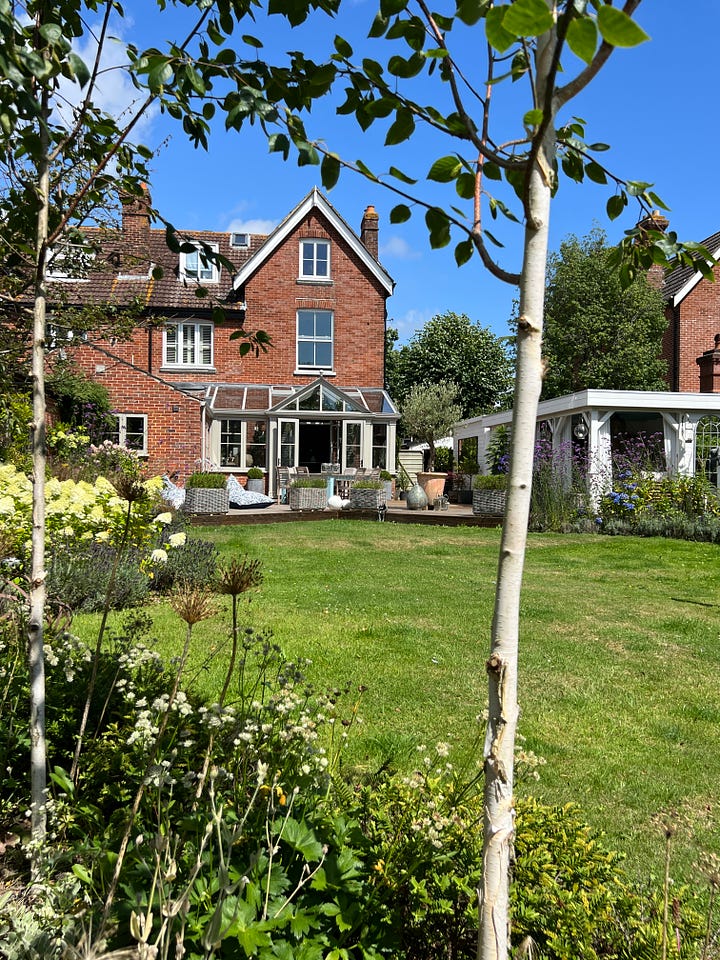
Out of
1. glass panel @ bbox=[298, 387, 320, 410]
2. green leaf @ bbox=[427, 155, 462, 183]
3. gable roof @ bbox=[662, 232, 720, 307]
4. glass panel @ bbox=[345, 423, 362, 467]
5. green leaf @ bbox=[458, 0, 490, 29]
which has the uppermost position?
gable roof @ bbox=[662, 232, 720, 307]

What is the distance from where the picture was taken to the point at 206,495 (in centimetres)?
1600

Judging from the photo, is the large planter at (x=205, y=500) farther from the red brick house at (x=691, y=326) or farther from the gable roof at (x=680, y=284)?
the gable roof at (x=680, y=284)

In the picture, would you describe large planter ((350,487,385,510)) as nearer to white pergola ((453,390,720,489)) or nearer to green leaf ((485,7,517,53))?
white pergola ((453,390,720,489))

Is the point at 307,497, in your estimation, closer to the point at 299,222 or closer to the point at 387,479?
the point at 387,479

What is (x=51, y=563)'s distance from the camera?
5199 millimetres

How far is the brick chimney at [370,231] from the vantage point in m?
25.5

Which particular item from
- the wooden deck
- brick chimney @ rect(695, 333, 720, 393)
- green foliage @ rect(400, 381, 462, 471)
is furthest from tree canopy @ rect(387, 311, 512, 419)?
the wooden deck

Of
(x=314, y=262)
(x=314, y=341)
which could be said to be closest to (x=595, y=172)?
(x=314, y=341)

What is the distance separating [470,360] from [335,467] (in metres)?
21.7

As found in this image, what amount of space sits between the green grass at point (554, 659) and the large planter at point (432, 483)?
10.1 metres

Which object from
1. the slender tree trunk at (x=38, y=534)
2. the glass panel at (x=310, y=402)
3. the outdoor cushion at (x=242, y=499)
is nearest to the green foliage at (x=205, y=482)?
the outdoor cushion at (x=242, y=499)

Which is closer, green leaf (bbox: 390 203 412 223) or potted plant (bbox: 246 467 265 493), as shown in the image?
green leaf (bbox: 390 203 412 223)

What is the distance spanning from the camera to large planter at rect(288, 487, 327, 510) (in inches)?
679

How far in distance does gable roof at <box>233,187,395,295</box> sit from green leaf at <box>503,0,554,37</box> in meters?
23.4
